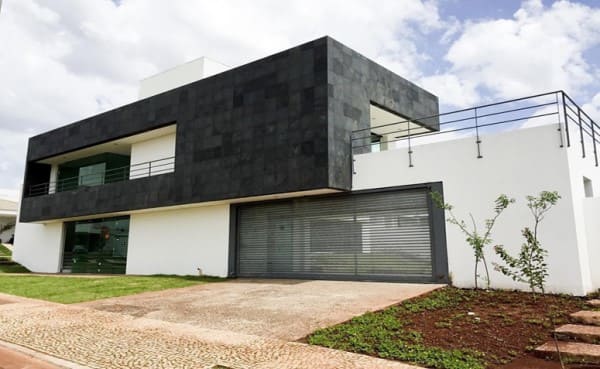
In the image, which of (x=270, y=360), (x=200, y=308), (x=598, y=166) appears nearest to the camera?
(x=270, y=360)

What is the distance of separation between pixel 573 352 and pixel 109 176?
23153 mm

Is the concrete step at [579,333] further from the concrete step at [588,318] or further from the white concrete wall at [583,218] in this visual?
the white concrete wall at [583,218]

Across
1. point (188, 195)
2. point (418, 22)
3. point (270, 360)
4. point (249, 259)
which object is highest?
point (418, 22)

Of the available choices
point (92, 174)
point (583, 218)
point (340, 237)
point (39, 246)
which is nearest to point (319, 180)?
point (340, 237)

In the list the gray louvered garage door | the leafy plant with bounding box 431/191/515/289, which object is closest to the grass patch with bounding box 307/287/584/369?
the leafy plant with bounding box 431/191/515/289

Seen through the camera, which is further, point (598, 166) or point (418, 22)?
point (598, 166)

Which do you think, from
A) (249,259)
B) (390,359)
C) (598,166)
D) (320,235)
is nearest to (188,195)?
(249,259)

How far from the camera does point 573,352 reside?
5.57 m

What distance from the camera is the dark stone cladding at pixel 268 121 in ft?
45.7

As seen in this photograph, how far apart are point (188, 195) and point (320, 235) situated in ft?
19.1

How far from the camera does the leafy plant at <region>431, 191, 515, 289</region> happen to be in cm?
1058

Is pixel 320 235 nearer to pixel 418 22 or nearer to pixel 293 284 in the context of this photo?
pixel 293 284

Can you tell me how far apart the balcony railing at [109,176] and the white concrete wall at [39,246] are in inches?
90.6

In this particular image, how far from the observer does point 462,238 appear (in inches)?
471
